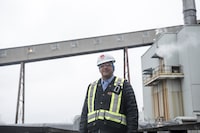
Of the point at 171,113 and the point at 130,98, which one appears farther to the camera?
the point at 171,113

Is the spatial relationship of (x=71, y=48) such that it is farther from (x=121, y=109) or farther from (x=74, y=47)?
(x=121, y=109)

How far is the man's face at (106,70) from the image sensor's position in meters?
2.49

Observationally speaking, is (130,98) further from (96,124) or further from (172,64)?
(172,64)

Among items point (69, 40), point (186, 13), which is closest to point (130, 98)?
point (69, 40)

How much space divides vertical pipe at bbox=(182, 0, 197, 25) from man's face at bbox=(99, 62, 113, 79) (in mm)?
18956

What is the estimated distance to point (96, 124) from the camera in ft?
7.91

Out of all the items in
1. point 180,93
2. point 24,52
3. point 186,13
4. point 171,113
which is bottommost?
point 171,113

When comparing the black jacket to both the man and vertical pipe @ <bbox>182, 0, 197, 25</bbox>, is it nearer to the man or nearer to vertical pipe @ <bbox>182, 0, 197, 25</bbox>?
the man

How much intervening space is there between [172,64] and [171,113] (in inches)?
135

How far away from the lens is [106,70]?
249 cm

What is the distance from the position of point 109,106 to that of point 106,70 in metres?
0.32

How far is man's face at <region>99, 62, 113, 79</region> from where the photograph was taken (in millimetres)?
2494

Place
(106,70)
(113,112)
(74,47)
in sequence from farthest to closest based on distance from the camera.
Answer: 1. (74,47)
2. (106,70)
3. (113,112)

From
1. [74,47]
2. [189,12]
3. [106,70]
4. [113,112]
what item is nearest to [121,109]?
[113,112]
